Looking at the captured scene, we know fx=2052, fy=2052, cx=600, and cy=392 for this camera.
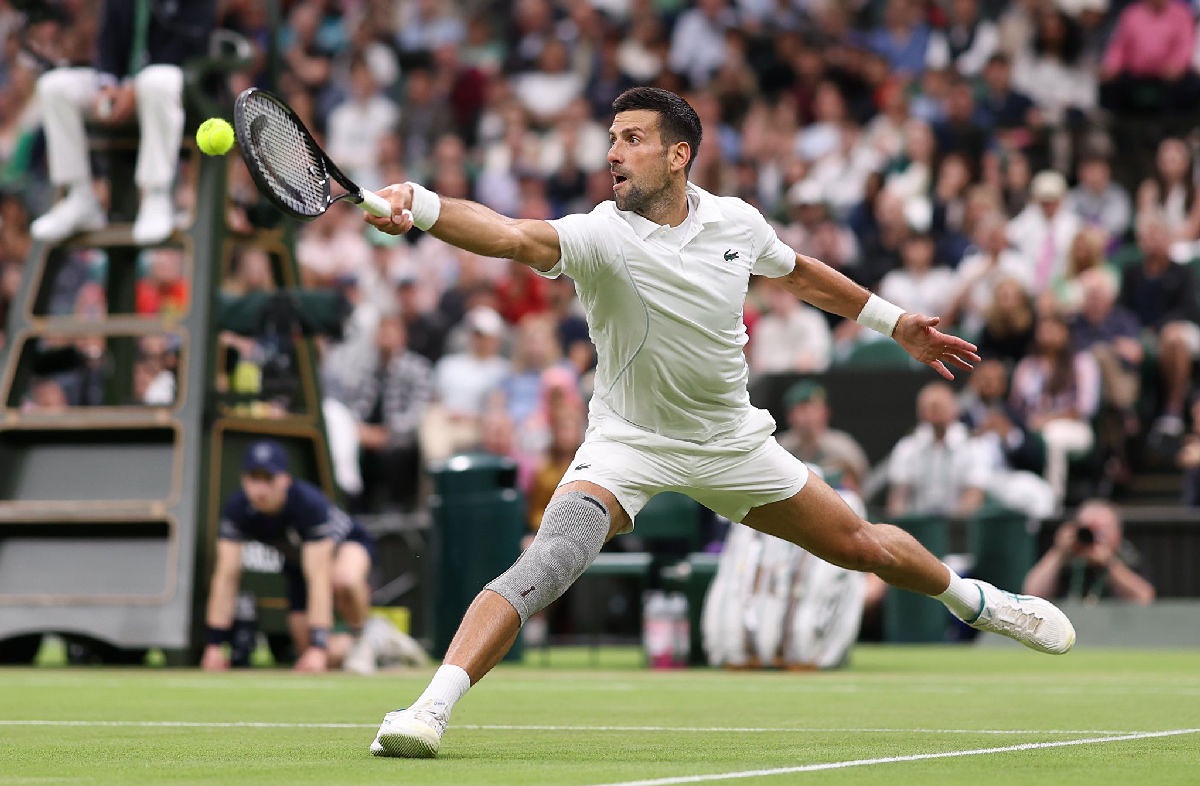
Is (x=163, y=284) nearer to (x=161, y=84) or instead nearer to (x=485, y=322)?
(x=485, y=322)

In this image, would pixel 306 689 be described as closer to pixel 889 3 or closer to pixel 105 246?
pixel 105 246

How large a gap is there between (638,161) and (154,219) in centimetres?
733

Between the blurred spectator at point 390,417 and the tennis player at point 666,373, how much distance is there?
11834mm

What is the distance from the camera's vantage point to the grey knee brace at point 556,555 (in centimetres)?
688

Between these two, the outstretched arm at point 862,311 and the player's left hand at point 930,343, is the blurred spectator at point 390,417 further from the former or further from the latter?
the player's left hand at point 930,343

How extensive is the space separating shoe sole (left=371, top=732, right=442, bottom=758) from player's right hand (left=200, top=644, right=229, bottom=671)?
7.08 m

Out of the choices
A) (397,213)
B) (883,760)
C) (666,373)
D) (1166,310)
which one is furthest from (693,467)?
(1166,310)

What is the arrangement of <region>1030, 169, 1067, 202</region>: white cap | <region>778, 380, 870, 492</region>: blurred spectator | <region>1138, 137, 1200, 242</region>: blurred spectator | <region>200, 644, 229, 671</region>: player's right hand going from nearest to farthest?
1. <region>200, 644, 229, 671</region>: player's right hand
2. <region>778, 380, 870, 492</region>: blurred spectator
3. <region>1138, 137, 1200, 242</region>: blurred spectator
4. <region>1030, 169, 1067, 202</region>: white cap

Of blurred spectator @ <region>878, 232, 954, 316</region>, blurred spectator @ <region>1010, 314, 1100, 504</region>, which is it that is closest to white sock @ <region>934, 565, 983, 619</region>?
blurred spectator @ <region>1010, 314, 1100, 504</region>

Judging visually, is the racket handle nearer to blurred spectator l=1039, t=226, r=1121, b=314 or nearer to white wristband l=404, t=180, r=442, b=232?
white wristband l=404, t=180, r=442, b=232

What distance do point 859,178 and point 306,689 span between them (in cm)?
1129

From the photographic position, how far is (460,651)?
673 cm

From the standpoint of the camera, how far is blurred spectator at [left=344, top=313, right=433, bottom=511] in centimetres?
1980

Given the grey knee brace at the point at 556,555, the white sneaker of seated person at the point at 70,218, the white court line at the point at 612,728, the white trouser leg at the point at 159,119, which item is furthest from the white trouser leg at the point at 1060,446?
the grey knee brace at the point at 556,555
